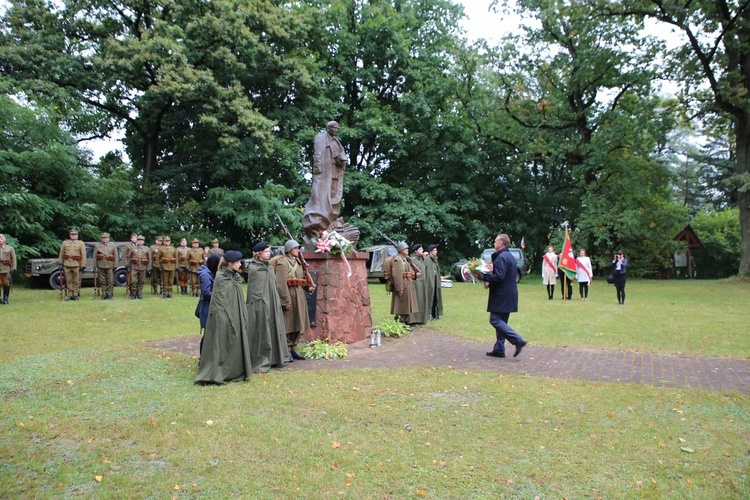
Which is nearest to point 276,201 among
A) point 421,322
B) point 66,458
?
point 421,322

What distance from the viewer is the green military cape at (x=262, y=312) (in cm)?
754

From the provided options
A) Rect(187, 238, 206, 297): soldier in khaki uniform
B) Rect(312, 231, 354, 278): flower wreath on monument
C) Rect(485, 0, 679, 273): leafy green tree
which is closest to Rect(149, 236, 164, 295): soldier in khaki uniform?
Rect(187, 238, 206, 297): soldier in khaki uniform

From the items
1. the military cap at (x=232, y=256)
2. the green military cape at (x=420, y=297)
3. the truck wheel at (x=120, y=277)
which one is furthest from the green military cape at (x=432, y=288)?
the truck wheel at (x=120, y=277)

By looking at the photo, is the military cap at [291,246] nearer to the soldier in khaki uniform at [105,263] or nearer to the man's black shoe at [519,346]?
the man's black shoe at [519,346]

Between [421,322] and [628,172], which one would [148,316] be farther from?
[628,172]

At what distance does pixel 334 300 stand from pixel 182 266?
415 inches

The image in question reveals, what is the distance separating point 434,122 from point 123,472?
29.0m

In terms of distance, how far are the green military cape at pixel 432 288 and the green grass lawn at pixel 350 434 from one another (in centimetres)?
557

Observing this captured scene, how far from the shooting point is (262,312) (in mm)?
7547

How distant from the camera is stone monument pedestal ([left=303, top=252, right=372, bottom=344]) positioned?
9508 mm

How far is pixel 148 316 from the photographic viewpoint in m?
13.2

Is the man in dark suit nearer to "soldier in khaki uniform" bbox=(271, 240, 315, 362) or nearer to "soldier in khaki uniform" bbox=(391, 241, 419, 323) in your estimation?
"soldier in khaki uniform" bbox=(271, 240, 315, 362)

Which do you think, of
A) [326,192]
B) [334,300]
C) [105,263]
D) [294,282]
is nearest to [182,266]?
[105,263]

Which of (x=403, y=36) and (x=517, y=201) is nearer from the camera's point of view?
(x=403, y=36)
